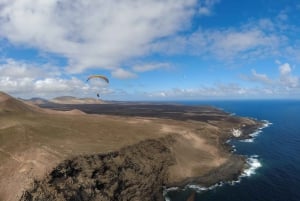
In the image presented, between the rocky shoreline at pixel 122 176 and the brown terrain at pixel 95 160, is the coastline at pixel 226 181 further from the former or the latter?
the brown terrain at pixel 95 160

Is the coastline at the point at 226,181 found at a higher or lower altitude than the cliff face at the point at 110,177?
lower

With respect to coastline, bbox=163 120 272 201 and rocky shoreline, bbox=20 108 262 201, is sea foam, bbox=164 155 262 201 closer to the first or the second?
coastline, bbox=163 120 272 201

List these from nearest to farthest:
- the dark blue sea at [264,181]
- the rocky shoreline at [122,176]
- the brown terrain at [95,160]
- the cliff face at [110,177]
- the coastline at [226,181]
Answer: the cliff face at [110,177] < the rocky shoreline at [122,176] < the brown terrain at [95,160] < the dark blue sea at [264,181] < the coastline at [226,181]

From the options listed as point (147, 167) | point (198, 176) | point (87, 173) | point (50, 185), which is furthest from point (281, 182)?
point (50, 185)

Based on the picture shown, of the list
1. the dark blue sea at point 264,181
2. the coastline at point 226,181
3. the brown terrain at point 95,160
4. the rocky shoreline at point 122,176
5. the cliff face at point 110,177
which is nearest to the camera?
the cliff face at point 110,177

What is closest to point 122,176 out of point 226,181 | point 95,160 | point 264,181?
point 95,160

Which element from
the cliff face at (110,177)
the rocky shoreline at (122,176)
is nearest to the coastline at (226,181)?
the rocky shoreline at (122,176)

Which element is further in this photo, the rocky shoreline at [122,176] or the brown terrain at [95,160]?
the brown terrain at [95,160]
